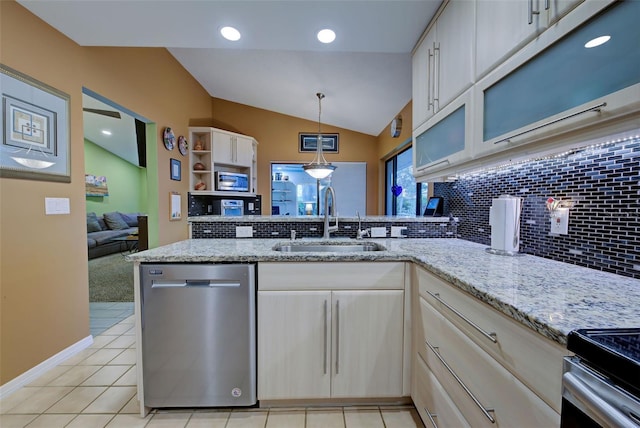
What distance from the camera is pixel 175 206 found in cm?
363

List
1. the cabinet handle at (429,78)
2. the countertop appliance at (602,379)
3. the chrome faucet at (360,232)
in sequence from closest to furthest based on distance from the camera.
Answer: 1. the countertop appliance at (602,379)
2. the cabinet handle at (429,78)
3. the chrome faucet at (360,232)

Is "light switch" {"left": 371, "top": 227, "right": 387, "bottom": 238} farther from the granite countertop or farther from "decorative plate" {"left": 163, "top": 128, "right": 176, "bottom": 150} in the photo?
"decorative plate" {"left": 163, "top": 128, "right": 176, "bottom": 150}

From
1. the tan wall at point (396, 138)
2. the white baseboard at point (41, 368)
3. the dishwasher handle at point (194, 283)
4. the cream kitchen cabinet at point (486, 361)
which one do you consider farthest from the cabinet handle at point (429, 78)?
the white baseboard at point (41, 368)

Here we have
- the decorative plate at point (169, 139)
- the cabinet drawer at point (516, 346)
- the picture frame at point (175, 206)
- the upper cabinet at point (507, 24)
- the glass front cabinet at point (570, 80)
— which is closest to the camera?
the cabinet drawer at point (516, 346)

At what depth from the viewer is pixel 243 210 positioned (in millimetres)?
4867

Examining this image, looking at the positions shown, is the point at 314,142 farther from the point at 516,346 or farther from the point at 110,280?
the point at 516,346

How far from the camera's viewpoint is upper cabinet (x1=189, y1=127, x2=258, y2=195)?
14.1 feet

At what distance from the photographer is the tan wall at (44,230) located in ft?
5.32

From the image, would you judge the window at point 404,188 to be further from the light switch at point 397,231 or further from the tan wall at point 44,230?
the tan wall at point 44,230

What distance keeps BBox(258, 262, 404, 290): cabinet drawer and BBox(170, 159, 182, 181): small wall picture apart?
2.87 meters

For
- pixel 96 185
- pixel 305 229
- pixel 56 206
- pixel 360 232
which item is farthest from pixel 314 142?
pixel 96 185

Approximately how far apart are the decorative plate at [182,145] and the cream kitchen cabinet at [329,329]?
3.20 m

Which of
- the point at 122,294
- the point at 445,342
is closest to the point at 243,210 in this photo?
the point at 122,294

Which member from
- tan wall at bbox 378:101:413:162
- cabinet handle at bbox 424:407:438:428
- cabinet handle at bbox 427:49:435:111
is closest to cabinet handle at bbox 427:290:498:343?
cabinet handle at bbox 424:407:438:428
